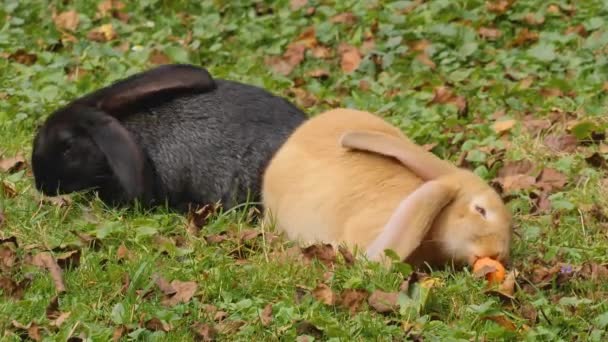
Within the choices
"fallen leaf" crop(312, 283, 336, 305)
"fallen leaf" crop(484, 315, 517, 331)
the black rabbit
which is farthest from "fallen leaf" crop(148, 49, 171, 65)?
"fallen leaf" crop(484, 315, 517, 331)

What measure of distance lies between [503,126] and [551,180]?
34.1 inches

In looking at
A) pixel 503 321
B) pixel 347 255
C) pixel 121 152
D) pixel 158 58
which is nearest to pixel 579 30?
pixel 158 58

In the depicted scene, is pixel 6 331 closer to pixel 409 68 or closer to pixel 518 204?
pixel 518 204

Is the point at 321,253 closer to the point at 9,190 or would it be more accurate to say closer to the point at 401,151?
the point at 401,151

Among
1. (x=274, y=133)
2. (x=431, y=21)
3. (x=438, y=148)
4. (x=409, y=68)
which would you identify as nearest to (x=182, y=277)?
(x=274, y=133)

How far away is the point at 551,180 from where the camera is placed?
671 centimetres

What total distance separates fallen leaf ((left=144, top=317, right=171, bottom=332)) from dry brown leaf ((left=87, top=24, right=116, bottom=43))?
496 centimetres

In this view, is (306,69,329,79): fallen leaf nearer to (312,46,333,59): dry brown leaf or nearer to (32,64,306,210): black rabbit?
(312,46,333,59): dry brown leaf

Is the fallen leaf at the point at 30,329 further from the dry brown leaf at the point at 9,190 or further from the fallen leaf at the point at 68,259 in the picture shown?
the dry brown leaf at the point at 9,190

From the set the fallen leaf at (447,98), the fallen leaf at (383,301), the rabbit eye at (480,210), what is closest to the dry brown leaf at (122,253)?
the fallen leaf at (383,301)

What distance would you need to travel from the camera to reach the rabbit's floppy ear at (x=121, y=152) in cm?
633

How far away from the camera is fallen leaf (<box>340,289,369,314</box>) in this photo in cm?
505

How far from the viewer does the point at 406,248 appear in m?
5.27

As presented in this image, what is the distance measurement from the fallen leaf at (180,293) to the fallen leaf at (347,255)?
634 mm
